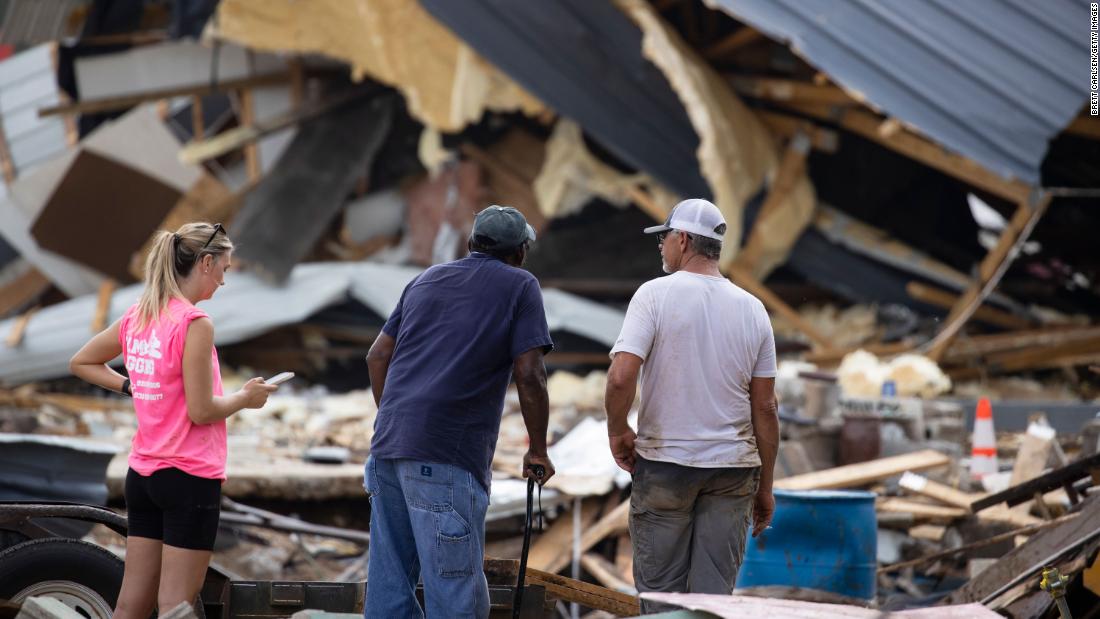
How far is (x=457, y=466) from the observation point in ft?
12.7

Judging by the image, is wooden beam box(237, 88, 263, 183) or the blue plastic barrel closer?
the blue plastic barrel

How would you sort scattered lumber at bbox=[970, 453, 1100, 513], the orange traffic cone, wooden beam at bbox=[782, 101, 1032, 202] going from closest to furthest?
scattered lumber at bbox=[970, 453, 1100, 513] < the orange traffic cone < wooden beam at bbox=[782, 101, 1032, 202]

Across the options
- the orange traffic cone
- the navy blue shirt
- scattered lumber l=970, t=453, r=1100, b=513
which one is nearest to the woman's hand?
the navy blue shirt

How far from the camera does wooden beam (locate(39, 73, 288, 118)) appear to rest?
15.9 meters

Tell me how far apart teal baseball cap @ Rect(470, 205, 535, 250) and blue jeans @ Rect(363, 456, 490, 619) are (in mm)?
721

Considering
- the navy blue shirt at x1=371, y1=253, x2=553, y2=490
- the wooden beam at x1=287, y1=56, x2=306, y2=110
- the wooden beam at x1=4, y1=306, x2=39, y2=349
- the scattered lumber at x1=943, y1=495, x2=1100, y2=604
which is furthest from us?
the wooden beam at x1=287, y1=56, x2=306, y2=110

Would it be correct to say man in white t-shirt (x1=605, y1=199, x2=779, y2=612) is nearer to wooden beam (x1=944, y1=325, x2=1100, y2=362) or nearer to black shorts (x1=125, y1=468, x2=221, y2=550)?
black shorts (x1=125, y1=468, x2=221, y2=550)

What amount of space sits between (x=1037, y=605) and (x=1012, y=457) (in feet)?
13.2

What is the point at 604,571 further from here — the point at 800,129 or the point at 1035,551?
the point at 800,129

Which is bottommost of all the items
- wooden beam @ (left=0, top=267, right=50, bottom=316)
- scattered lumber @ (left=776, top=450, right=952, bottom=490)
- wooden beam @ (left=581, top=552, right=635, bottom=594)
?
wooden beam @ (left=581, top=552, right=635, bottom=594)

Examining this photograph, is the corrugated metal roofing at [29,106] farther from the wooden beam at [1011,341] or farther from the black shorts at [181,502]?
the black shorts at [181,502]

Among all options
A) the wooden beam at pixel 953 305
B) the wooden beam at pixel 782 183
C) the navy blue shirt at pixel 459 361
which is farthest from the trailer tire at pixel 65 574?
the wooden beam at pixel 953 305

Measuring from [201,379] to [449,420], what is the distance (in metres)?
0.74

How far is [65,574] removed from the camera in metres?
4.00
